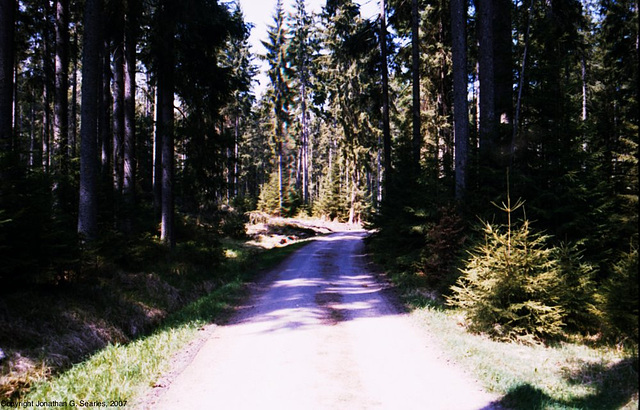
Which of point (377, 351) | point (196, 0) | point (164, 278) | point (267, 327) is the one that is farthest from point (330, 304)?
point (196, 0)

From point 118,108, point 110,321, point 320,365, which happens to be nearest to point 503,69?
point 320,365

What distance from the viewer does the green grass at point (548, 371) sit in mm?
Result: 4758

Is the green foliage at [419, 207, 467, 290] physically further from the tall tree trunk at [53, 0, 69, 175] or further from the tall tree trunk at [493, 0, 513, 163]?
the tall tree trunk at [53, 0, 69, 175]

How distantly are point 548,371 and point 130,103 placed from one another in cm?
1645

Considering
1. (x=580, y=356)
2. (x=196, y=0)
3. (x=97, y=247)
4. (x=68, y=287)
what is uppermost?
(x=196, y=0)

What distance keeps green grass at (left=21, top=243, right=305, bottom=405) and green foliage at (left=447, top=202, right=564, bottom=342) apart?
5.81 m

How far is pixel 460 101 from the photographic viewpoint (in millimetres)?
11766

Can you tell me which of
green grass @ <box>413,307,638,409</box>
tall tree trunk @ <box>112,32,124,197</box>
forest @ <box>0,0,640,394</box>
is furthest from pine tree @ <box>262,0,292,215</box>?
green grass @ <box>413,307,638,409</box>

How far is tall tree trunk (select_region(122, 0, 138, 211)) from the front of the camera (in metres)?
13.4

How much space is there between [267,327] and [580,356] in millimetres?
5805

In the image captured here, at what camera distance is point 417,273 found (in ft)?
43.1

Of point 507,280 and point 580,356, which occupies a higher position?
point 507,280

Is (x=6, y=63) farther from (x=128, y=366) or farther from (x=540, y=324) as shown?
(x=540, y=324)

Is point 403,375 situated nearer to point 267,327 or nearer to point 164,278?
point 267,327
